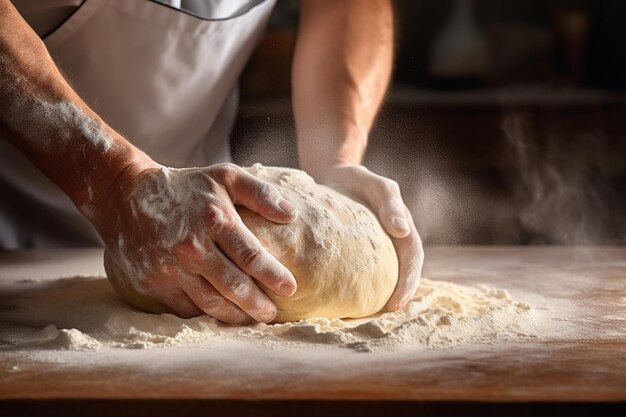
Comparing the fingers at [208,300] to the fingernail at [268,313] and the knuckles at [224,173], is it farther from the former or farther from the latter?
the knuckles at [224,173]

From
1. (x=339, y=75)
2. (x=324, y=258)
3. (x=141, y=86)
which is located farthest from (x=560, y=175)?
(x=324, y=258)

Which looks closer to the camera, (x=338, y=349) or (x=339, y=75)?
(x=338, y=349)

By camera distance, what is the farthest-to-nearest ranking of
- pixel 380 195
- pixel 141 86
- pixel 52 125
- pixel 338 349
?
1. pixel 141 86
2. pixel 380 195
3. pixel 52 125
4. pixel 338 349

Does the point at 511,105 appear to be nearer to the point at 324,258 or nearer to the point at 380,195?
the point at 380,195

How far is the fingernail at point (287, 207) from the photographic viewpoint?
117 centimetres

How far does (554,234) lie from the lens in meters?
2.49

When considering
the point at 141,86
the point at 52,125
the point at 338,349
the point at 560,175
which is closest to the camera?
the point at 338,349

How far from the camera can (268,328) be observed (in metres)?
1.14

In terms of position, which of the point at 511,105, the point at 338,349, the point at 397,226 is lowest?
the point at 338,349

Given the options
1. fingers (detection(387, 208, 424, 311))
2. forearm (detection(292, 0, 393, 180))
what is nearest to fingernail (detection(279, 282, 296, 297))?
fingers (detection(387, 208, 424, 311))

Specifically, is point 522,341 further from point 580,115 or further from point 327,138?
point 580,115

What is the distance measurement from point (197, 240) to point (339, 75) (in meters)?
0.79
